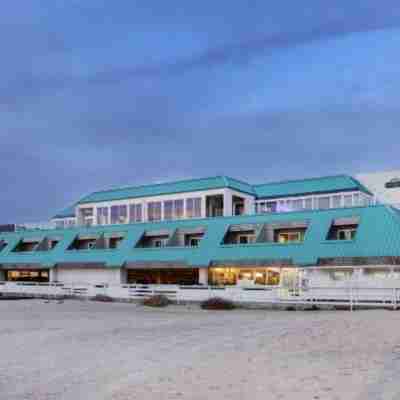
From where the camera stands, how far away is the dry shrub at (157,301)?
A: 91.7ft

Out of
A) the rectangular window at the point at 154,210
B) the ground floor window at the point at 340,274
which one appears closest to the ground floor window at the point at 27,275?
the rectangular window at the point at 154,210

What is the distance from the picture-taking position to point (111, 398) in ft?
25.5

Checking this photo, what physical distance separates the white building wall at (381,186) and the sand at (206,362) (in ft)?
94.2

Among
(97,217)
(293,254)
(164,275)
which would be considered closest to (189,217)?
(164,275)

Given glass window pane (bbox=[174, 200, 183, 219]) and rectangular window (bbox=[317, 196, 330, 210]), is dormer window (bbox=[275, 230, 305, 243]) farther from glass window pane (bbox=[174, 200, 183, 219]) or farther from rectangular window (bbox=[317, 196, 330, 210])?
glass window pane (bbox=[174, 200, 183, 219])

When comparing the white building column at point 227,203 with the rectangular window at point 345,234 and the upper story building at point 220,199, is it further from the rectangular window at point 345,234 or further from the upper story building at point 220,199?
the rectangular window at point 345,234

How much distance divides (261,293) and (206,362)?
17.0 meters

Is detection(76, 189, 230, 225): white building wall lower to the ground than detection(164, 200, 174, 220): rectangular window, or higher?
higher

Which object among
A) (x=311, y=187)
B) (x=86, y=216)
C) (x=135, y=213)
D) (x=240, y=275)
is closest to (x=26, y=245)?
(x=86, y=216)

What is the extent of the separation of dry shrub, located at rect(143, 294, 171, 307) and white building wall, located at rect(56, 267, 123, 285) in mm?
11115

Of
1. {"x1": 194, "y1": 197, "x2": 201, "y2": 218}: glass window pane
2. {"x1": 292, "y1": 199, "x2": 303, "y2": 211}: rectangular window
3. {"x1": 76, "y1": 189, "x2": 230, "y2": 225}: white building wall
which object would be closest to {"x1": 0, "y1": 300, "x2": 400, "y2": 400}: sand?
{"x1": 292, "y1": 199, "x2": 303, "y2": 211}: rectangular window

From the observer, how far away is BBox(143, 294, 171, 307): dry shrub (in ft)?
91.7

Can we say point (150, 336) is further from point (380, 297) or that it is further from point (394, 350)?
point (380, 297)

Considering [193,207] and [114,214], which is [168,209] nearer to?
[193,207]
